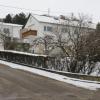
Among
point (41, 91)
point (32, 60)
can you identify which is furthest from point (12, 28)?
point (41, 91)

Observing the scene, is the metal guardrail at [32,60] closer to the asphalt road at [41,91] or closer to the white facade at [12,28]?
the asphalt road at [41,91]

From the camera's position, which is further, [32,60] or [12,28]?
[12,28]

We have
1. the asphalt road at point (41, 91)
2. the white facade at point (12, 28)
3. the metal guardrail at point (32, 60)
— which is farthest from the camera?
the white facade at point (12, 28)

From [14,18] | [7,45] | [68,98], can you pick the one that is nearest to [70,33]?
[68,98]

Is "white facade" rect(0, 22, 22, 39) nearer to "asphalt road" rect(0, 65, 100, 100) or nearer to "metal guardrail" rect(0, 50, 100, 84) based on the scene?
"metal guardrail" rect(0, 50, 100, 84)

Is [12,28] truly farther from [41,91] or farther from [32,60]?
[41,91]

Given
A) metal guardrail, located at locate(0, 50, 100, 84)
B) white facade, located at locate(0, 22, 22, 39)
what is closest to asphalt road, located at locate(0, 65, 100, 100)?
metal guardrail, located at locate(0, 50, 100, 84)

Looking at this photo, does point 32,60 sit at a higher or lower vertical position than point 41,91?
higher

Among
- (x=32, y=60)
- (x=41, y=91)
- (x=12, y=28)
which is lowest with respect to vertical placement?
(x=41, y=91)

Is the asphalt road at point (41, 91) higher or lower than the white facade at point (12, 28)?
lower


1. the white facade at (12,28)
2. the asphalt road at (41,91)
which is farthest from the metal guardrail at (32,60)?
the white facade at (12,28)

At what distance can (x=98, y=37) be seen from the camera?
76.2ft

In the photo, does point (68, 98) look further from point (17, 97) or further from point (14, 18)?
point (14, 18)

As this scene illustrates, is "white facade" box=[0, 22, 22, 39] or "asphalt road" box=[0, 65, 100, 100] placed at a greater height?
"white facade" box=[0, 22, 22, 39]
